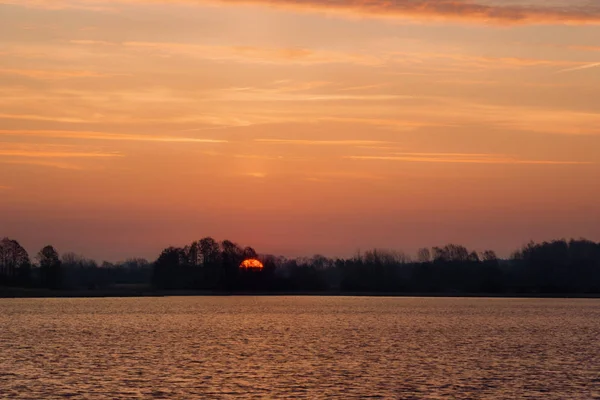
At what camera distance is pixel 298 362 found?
6456 cm

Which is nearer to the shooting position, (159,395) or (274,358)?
(159,395)

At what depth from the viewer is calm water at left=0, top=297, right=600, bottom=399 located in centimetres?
4916

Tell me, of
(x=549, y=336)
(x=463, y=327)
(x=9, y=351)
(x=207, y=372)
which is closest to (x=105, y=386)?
(x=207, y=372)

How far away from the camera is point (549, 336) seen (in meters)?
95.9

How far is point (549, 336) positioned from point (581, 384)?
44637mm

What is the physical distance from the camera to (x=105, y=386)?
5034 centimetres

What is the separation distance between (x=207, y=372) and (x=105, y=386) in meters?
9.06

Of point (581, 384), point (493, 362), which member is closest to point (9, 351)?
point (493, 362)

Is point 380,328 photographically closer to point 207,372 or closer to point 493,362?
point 493,362

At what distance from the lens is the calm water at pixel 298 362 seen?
161 feet

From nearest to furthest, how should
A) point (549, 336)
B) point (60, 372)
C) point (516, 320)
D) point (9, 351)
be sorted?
point (60, 372)
point (9, 351)
point (549, 336)
point (516, 320)

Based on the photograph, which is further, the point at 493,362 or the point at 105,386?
Result: the point at 493,362

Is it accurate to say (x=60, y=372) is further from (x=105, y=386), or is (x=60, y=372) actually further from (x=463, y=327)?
(x=463, y=327)

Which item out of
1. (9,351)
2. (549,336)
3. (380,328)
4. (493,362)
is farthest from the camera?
(380,328)
